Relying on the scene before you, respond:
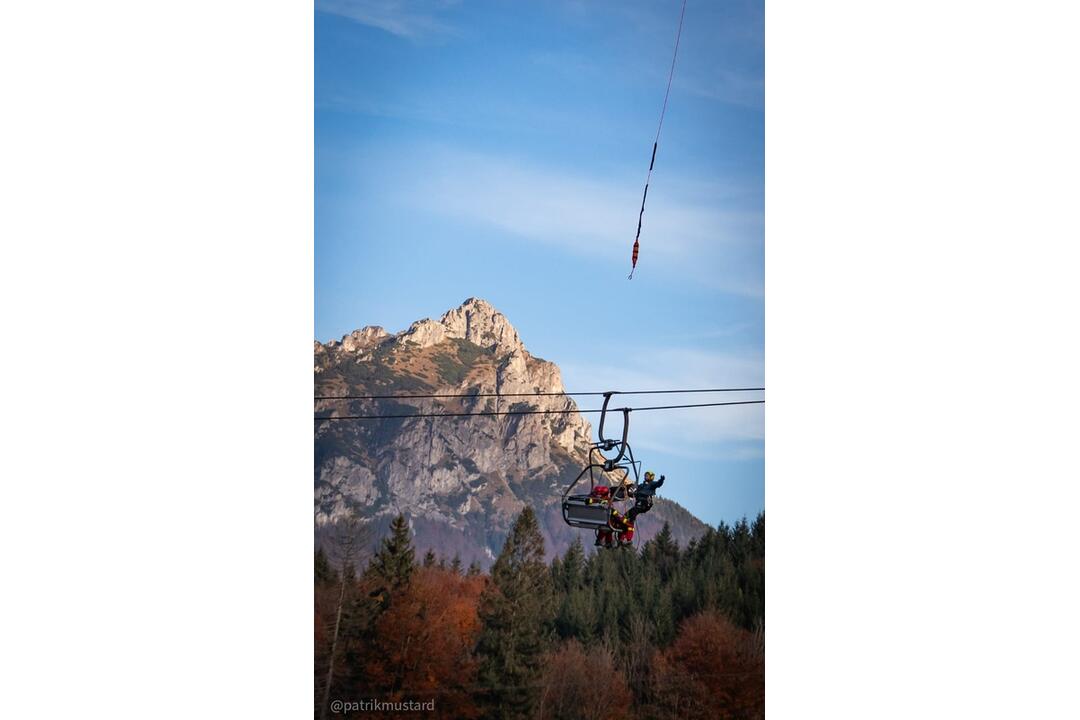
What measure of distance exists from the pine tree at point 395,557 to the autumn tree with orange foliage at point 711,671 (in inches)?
94.0

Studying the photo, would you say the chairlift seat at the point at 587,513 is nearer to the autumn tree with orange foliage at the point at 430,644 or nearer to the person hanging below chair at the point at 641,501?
the person hanging below chair at the point at 641,501

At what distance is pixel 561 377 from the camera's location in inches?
341

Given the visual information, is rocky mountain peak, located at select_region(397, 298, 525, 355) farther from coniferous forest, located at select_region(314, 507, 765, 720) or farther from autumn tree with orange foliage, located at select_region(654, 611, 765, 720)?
autumn tree with orange foliage, located at select_region(654, 611, 765, 720)

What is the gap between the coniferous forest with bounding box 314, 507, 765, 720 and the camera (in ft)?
28.2

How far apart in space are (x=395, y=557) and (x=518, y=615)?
127 cm

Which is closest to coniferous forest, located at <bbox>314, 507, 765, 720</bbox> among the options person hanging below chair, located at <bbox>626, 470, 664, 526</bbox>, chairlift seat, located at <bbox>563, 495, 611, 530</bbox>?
person hanging below chair, located at <bbox>626, 470, 664, 526</bbox>

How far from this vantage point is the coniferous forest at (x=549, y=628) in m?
8.59

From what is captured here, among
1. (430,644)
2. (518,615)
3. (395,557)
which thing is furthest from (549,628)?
(395,557)

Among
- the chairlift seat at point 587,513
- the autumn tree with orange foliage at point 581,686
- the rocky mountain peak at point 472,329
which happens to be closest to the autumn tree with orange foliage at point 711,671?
the autumn tree with orange foliage at point 581,686

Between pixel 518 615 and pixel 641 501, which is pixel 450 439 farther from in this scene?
pixel 641 501

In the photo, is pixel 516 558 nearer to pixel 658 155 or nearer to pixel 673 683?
pixel 673 683

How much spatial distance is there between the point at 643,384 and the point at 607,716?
8.95 ft

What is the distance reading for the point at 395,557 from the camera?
8703 millimetres

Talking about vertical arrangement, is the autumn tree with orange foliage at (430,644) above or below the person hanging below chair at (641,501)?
below
